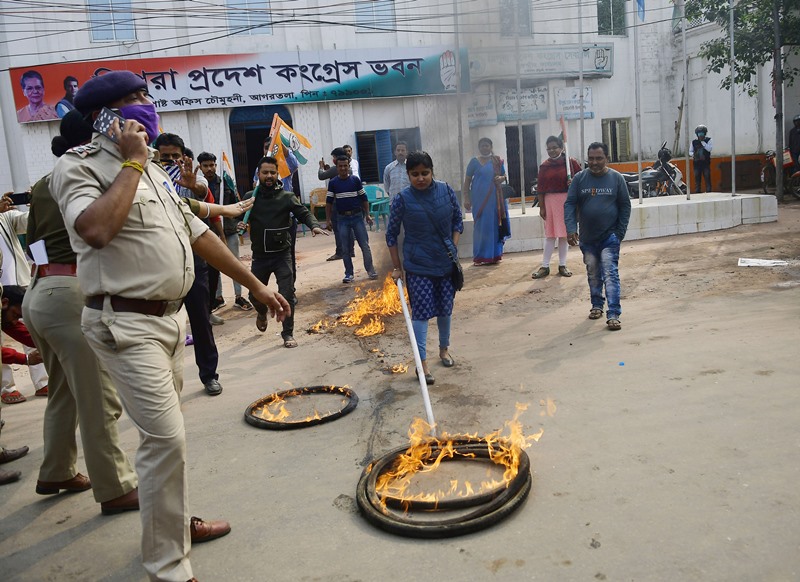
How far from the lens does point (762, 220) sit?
11.6m

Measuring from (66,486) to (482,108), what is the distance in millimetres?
7940

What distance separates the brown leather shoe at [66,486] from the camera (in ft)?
11.6

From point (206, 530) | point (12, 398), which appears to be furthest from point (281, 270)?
point (206, 530)

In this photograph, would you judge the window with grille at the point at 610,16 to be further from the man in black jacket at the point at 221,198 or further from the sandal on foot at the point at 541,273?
the man in black jacket at the point at 221,198

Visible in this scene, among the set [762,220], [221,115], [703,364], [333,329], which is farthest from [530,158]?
[703,364]

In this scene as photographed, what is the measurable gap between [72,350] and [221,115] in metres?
15.5

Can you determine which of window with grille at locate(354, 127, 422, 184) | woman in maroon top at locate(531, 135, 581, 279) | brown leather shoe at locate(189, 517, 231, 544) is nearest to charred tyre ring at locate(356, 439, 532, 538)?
brown leather shoe at locate(189, 517, 231, 544)

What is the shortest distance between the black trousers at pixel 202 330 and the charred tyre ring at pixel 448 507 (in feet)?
7.25

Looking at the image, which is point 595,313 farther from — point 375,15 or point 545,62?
point 375,15

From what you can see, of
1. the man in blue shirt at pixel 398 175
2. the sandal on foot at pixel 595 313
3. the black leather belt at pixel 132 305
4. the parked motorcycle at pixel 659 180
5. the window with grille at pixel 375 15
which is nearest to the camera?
the black leather belt at pixel 132 305

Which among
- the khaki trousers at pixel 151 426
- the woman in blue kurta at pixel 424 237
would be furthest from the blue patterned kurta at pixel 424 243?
the khaki trousers at pixel 151 426

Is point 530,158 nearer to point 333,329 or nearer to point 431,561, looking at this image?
point 333,329

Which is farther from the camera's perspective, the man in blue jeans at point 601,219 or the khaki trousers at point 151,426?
the man in blue jeans at point 601,219

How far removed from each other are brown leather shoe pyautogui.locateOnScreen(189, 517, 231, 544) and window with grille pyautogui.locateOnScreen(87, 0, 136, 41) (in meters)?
16.8
